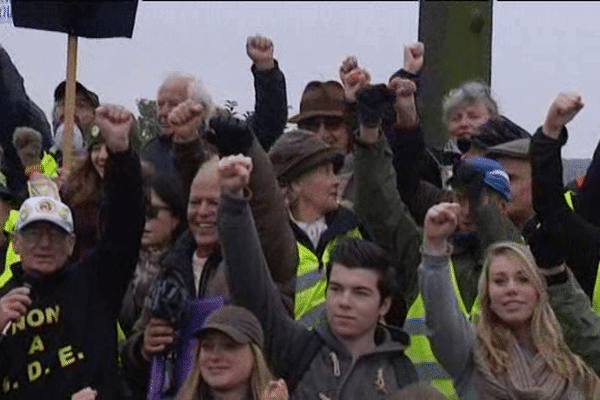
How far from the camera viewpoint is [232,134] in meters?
5.00

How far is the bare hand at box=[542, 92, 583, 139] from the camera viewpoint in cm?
506

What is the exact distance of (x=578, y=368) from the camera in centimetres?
494

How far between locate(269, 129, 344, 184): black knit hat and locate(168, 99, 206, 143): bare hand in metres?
0.33

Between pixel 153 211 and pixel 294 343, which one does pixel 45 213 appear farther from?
pixel 294 343

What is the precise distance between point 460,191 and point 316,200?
0.58 m

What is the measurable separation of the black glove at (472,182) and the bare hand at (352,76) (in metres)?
0.51

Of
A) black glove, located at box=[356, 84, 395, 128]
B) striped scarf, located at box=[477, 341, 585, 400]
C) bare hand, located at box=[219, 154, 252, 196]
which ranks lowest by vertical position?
striped scarf, located at box=[477, 341, 585, 400]

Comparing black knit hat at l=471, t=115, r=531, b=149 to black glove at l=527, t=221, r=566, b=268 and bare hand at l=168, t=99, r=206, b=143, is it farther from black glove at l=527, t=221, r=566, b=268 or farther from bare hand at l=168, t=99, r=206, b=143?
bare hand at l=168, t=99, r=206, b=143

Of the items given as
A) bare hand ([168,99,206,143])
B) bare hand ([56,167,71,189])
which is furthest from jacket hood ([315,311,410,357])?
bare hand ([56,167,71,189])

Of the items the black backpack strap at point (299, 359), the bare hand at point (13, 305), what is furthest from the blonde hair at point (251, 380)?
the bare hand at point (13, 305)

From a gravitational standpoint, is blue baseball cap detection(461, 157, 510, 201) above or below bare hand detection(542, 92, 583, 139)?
below

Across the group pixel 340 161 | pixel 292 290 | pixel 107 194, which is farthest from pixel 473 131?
pixel 107 194

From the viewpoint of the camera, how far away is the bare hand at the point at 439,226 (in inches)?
186

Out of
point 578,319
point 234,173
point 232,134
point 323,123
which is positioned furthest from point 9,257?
point 578,319
